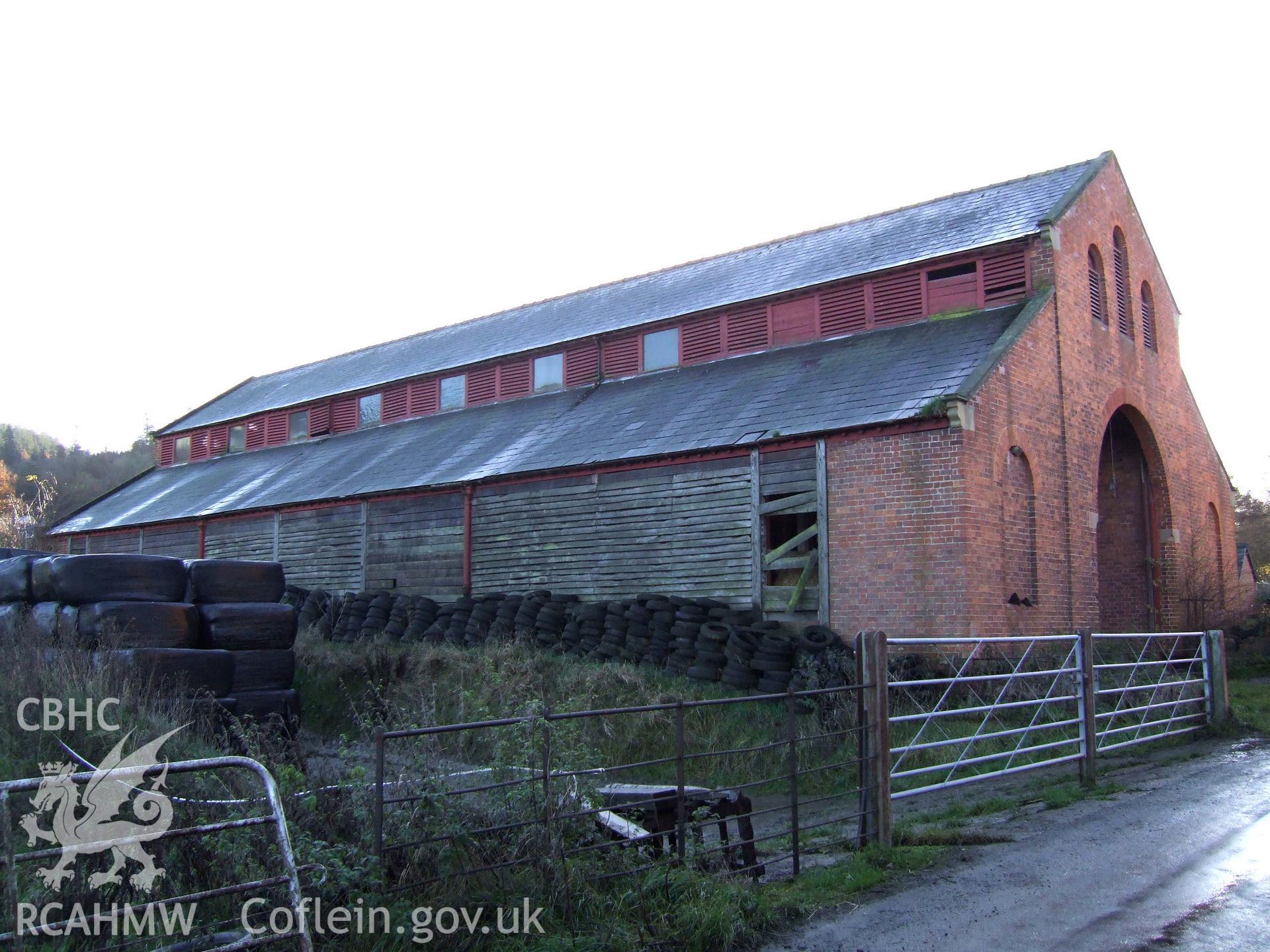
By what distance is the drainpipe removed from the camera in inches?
766

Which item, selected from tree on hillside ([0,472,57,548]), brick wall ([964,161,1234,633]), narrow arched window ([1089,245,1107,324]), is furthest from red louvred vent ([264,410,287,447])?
narrow arched window ([1089,245,1107,324])

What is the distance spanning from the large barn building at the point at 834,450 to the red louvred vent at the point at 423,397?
0.18 feet

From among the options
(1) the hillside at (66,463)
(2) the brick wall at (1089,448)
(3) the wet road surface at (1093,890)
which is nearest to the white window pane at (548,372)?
(2) the brick wall at (1089,448)

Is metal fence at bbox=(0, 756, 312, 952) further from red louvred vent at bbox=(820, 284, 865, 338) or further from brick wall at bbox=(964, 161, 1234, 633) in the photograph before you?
red louvred vent at bbox=(820, 284, 865, 338)

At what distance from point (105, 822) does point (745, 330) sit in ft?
54.5

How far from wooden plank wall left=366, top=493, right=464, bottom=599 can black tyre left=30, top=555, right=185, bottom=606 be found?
8.23 m

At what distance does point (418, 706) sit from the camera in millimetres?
15219

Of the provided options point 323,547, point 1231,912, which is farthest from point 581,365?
point 1231,912

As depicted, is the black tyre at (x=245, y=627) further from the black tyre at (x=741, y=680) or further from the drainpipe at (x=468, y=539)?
the drainpipe at (x=468, y=539)

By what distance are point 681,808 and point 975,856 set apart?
266 centimetres

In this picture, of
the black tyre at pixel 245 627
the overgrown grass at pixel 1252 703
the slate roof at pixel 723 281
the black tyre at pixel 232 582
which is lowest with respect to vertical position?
the overgrown grass at pixel 1252 703

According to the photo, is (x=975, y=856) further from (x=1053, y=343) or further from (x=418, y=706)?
(x=1053, y=343)

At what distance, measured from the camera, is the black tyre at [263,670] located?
1187 cm

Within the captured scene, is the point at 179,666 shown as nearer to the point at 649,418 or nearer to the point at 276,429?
the point at 649,418
